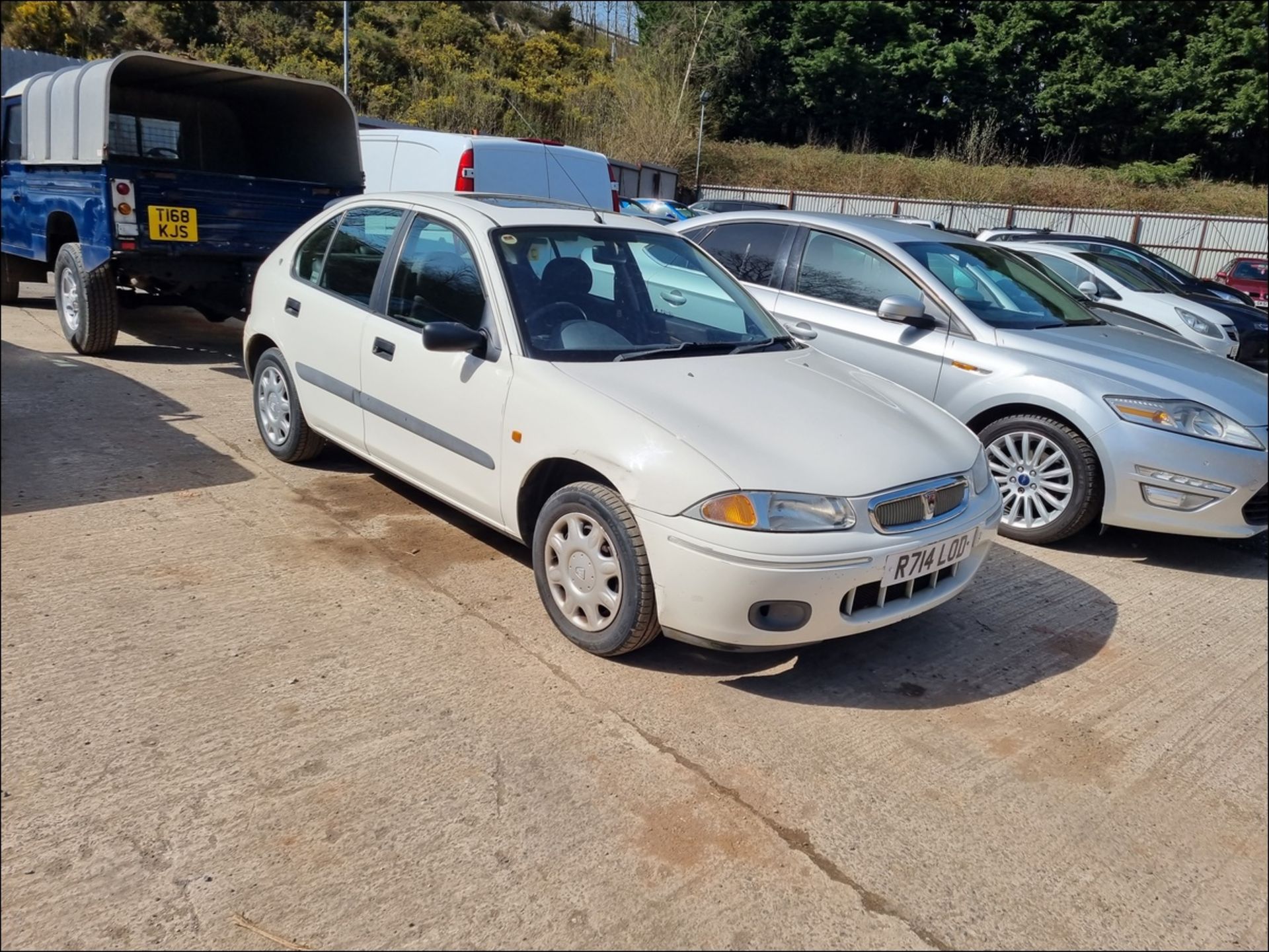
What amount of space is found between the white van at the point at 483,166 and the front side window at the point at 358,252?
15.2ft

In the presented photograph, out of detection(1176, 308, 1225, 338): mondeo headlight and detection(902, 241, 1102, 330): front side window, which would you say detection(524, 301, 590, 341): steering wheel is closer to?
detection(902, 241, 1102, 330): front side window

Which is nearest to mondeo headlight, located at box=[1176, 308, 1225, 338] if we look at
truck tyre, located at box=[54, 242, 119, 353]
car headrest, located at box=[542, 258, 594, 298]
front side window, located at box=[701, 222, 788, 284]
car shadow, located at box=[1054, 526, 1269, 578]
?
car shadow, located at box=[1054, 526, 1269, 578]

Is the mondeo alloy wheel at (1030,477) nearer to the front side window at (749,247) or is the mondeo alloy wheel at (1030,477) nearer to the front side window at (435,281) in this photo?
the front side window at (749,247)

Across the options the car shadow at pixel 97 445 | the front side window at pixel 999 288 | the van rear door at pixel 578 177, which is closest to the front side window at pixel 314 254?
the car shadow at pixel 97 445

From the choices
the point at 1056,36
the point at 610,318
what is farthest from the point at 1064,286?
the point at 1056,36

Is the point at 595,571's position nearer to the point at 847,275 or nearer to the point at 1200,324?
the point at 847,275

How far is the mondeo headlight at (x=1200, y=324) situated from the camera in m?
10.6

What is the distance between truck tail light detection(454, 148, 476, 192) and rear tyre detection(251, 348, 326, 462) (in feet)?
15.2

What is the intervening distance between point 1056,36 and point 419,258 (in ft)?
138

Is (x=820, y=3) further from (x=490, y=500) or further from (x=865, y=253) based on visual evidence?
(x=490, y=500)

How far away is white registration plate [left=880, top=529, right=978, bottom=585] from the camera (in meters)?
3.34

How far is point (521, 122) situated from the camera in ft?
111

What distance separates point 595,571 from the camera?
3514 mm

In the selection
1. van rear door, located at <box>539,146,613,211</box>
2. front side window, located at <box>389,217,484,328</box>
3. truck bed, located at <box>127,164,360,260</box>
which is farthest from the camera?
van rear door, located at <box>539,146,613,211</box>
